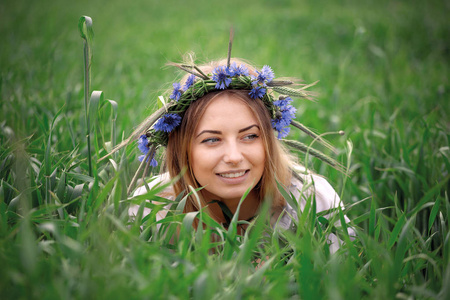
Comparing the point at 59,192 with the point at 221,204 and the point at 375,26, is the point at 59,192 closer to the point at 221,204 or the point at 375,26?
the point at 221,204

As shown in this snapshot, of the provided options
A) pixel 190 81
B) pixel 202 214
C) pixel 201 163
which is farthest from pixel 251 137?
pixel 202 214

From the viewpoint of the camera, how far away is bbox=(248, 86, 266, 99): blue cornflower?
169cm

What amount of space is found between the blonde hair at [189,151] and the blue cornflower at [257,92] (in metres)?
0.02

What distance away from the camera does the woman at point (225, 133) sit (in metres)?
1.65

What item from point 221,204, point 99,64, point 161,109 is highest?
point 99,64

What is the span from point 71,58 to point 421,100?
3.57 meters

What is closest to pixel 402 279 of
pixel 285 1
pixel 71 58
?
pixel 71 58

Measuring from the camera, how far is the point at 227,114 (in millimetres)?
1648

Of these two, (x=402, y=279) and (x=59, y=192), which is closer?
(x=402, y=279)

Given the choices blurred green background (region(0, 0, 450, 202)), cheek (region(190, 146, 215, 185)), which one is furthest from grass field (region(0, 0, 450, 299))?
cheek (region(190, 146, 215, 185))

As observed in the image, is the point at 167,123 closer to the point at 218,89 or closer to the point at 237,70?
the point at 218,89

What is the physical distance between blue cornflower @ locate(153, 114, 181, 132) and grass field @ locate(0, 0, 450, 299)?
17 centimetres

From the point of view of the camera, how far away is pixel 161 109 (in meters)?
1.68

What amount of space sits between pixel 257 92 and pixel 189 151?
36 cm
